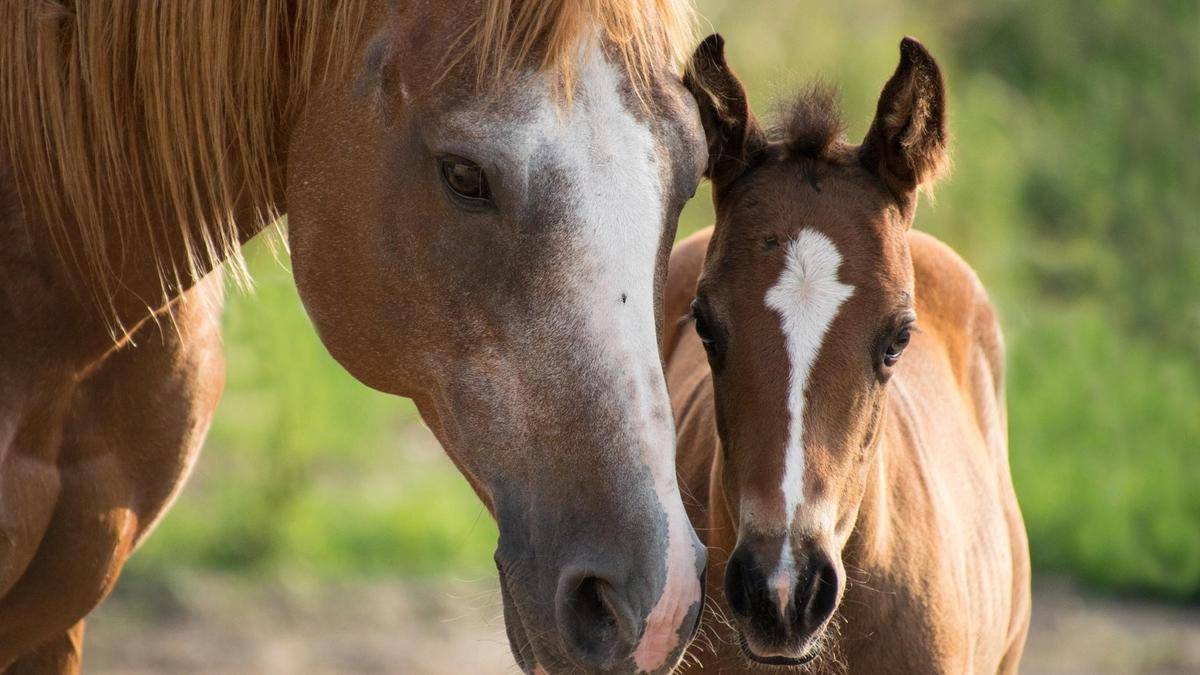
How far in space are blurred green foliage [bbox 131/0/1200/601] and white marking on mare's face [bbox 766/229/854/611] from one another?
2.74 meters

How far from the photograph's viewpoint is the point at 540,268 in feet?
6.18

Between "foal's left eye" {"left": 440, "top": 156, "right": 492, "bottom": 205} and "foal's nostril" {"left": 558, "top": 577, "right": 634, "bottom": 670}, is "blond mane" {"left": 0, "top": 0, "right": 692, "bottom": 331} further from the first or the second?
"foal's nostril" {"left": 558, "top": 577, "right": 634, "bottom": 670}

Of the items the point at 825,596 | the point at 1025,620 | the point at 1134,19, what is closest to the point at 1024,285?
the point at 1134,19

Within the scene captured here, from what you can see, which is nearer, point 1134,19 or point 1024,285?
point 1024,285

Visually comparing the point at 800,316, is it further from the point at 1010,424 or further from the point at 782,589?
the point at 1010,424

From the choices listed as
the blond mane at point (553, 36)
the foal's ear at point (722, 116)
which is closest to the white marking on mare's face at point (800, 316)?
the foal's ear at point (722, 116)

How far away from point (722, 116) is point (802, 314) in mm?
457

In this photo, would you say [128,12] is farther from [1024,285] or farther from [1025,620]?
[1024,285]

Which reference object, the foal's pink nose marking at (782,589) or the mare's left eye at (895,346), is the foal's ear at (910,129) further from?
the foal's pink nose marking at (782,589)

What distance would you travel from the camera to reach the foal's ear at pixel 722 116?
8.28ft

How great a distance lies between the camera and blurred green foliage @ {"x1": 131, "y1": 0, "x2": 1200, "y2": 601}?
6883mm

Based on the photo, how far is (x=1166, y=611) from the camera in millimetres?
6457

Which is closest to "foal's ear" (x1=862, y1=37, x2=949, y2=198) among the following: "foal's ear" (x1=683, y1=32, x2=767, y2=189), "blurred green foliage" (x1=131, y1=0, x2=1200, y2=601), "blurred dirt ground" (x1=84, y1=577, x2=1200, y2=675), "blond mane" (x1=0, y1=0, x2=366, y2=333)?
"foal's ear" (x1=683, y1=32, x2=767, y2=189)

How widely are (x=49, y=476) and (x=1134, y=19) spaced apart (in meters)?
10.1
